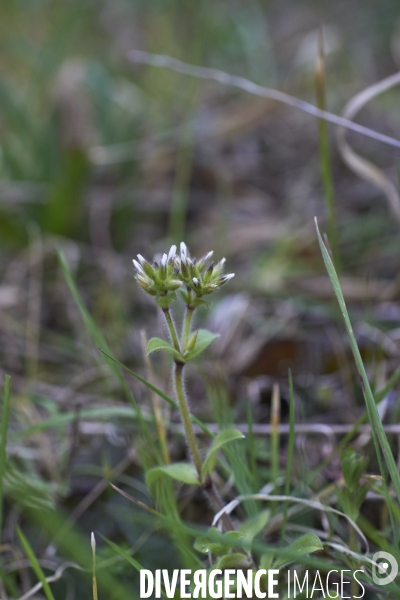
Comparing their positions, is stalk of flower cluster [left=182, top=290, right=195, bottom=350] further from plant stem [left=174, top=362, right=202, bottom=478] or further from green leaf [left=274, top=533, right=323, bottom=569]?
green leaf [left=274, top=533, right=323, bottom=569]

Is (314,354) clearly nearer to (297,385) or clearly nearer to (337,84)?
(297,385)

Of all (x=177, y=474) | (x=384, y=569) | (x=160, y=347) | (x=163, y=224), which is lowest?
(x=384, y=569)

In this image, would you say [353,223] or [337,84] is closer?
[353,223]

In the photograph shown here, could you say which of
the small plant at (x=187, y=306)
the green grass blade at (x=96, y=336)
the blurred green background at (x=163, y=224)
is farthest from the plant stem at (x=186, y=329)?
the blurred green background at (x=163, y=224)

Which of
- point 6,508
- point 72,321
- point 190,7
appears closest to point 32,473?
point 6,508

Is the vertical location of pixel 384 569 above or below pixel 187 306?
below

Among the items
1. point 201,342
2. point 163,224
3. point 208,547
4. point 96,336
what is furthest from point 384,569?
point 163,224

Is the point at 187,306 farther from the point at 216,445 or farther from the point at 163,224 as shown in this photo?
the point at 163,224

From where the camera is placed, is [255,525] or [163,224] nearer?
[255,525]
